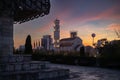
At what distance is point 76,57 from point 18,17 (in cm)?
1583

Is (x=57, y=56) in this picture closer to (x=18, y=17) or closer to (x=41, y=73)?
(x=18, y=17)

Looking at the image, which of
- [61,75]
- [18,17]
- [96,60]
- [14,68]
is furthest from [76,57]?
[14,68]

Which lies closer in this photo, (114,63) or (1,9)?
(1,9)

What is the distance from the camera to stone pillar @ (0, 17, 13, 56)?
1728 cm

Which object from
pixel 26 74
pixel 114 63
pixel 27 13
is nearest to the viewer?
pixel 26 74

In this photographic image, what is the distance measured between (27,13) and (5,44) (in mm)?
3834

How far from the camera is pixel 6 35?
17.6 m

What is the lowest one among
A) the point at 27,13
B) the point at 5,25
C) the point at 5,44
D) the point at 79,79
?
the point at 79,79

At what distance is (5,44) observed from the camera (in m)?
17.5

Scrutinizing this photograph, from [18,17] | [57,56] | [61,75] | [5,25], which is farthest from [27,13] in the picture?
[57,56]

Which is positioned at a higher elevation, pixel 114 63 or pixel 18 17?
pixel 18 17

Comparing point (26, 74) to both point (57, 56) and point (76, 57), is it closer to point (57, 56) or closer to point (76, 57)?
point (76, 57)

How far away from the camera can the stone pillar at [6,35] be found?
56.7 feet

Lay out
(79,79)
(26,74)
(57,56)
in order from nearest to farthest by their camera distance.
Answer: (26,74)
(79,79)
(57,56)
